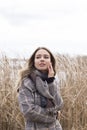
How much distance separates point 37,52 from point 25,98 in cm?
54

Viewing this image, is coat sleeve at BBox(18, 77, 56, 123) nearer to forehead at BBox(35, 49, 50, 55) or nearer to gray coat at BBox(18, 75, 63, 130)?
gray coat at BBox(18, 75, 63, 130)

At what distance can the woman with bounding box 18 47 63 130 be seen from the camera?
3.75m

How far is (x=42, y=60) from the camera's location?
3939 mm

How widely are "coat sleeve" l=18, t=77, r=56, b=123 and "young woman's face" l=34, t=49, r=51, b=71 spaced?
0.24m

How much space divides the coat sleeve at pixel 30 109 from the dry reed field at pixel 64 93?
2.63 m

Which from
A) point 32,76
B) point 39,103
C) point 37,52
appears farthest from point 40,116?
point 37,52

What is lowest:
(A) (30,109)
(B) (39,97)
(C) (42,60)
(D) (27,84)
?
(A) (30,109)

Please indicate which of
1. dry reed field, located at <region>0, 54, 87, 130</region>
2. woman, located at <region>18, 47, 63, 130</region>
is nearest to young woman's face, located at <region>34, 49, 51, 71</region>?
woman, located at <region>18, 47, 63, 130</region>

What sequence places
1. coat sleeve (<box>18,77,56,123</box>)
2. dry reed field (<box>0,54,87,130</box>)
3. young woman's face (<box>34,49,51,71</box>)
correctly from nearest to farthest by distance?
coat sleeve (<box>18,77,56,123</box>)
young woman's face (<box>34,49,51,71</box>)
dry reed field (<box>0,54,87,130</box>)

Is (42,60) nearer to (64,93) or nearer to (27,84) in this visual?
(27,84)

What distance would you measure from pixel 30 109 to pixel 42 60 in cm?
52

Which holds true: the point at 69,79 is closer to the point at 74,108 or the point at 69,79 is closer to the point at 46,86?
the point at 74,108

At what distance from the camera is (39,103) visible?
378 centimetres

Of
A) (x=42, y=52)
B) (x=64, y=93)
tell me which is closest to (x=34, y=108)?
(x=42, y=52)
